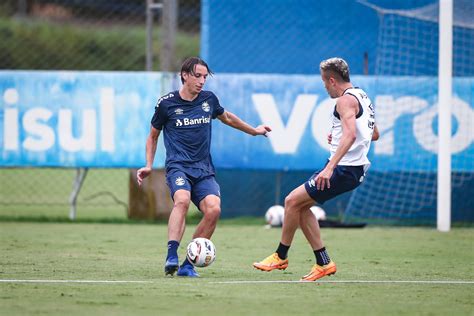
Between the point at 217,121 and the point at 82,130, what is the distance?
2.09 m

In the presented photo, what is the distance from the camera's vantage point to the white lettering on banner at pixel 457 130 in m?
15.3

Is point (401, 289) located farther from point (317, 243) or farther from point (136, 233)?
point (136, 233)

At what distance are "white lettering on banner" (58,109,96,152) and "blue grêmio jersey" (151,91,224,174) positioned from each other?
19.7ft

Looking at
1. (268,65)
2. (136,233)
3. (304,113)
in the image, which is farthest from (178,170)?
(268,65)

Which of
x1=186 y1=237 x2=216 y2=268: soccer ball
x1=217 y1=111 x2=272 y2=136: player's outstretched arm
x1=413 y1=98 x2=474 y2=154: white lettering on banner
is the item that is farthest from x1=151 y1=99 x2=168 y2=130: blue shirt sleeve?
x1=413 y1=98 x2=474 y2=154: white lettering on banner

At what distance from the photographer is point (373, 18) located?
1675cm

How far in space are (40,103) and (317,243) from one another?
7.56m

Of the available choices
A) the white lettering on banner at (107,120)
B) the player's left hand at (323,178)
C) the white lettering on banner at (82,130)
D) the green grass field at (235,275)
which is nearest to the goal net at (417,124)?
the green grass field at (235,275)

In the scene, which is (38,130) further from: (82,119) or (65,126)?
(82,119)

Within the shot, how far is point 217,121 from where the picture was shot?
51.0 feet

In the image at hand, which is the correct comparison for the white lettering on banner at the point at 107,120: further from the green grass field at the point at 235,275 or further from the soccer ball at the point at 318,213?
the soccer ball at the point at 318,213

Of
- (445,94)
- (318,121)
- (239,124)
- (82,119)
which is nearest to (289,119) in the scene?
(318,121)

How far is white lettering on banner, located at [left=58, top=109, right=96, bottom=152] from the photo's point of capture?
15.6 m

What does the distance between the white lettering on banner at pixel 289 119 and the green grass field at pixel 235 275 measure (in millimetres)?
1540
